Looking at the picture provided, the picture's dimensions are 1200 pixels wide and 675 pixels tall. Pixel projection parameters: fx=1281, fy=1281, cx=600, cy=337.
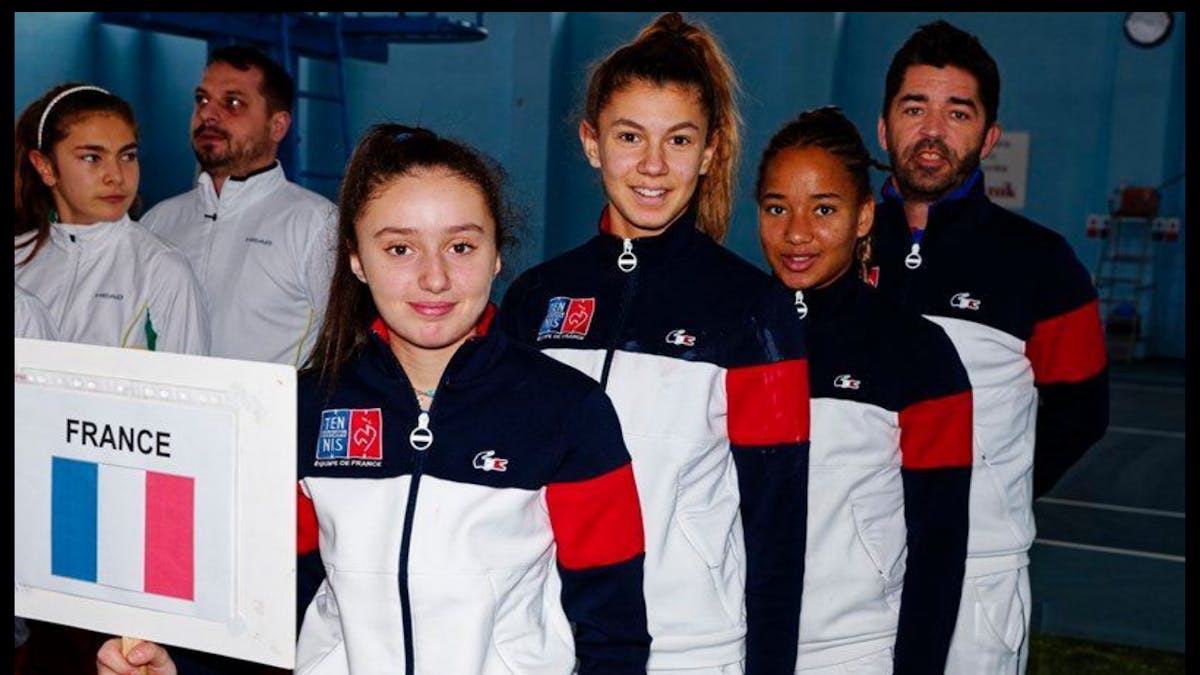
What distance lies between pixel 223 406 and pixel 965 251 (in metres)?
1.53

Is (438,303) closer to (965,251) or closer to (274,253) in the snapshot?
(965,251)

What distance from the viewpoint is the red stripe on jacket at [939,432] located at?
2090mm

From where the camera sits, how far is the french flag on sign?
137 cm

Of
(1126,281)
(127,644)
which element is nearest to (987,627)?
(127,644)

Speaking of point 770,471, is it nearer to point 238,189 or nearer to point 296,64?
point 238,189

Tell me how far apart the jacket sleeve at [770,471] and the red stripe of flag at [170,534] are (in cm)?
81

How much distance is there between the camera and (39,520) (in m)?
1.43

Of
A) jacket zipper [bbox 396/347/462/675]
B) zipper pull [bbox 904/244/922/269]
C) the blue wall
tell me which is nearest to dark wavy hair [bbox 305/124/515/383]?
jacket zipper [bbox 396/347/462/675]

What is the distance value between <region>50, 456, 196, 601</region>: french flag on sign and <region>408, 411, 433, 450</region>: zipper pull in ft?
0.96

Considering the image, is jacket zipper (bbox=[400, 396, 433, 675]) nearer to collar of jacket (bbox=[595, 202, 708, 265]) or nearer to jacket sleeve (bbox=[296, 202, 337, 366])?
collar of jacket (bbox=[595, 202, 708, 265])

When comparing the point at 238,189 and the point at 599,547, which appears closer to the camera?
the point at 599,547

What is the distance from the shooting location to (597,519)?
155 centimetres

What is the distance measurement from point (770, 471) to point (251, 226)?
218 centimetres
